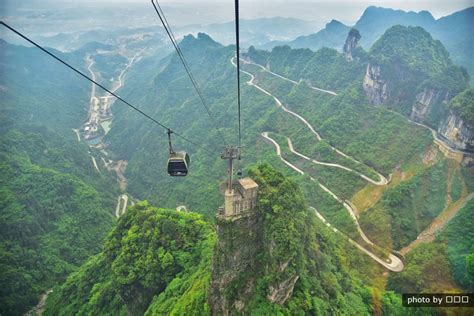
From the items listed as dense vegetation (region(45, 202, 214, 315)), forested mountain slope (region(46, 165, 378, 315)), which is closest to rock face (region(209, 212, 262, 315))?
forested mountain slope (region(46, 165, 378, 315))

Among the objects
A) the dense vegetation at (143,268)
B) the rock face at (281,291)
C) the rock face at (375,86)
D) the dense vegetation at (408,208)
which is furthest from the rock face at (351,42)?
the rock face at (281,291)

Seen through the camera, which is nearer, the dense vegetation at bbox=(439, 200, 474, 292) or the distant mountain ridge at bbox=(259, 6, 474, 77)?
the dense vegetation at bbox=(439, 200, 474, 292)

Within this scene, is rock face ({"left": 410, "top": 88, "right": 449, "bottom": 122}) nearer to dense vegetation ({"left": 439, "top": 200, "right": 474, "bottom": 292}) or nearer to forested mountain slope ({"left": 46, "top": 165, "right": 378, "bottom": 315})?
dense vegetation ({"left": 439, "top": 200, "right": 474, "bottom": 292})

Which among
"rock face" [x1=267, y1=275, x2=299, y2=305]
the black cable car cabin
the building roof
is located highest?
the black cable car cabin

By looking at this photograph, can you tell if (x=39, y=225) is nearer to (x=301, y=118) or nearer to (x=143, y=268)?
(x=143, y=268)

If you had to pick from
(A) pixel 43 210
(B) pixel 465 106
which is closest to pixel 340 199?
(B) pixel 465 106

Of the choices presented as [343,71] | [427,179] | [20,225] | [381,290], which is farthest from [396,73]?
[20,225]
